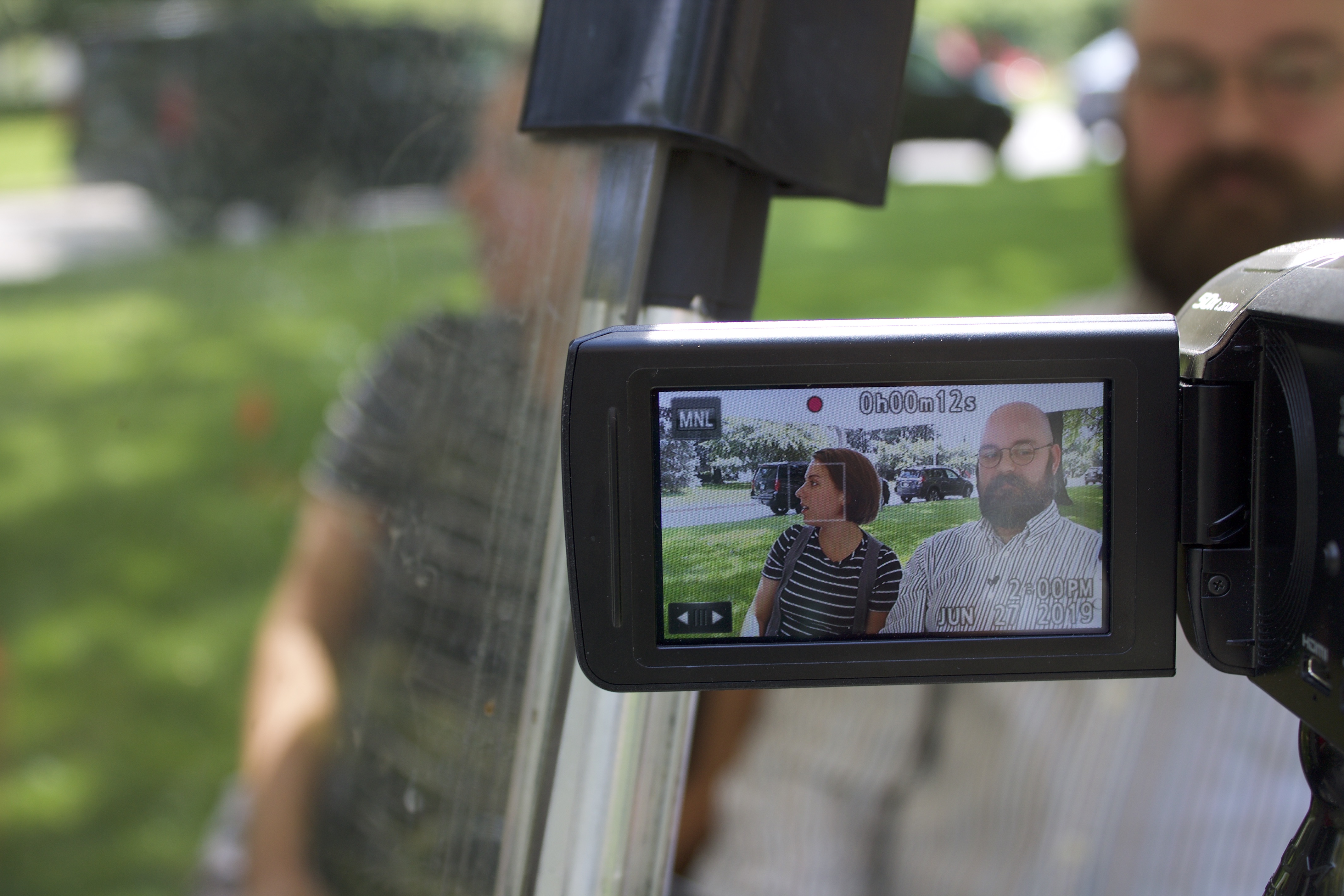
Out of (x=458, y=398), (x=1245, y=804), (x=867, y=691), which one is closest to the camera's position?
(x=458, y=398)

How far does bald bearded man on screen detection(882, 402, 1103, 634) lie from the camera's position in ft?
1.81

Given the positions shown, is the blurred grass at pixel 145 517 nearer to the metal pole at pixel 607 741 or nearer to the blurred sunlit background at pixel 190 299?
the blurred sunlit background at pixel 190 299

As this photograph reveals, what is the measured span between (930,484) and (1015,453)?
0.14ft

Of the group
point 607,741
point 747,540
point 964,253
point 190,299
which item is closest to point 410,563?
point 607,741

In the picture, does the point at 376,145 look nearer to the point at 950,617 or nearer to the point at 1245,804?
the point at 950,617

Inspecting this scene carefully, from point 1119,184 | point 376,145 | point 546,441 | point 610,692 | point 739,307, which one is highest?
point 1119,184

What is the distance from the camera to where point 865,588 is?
55cm

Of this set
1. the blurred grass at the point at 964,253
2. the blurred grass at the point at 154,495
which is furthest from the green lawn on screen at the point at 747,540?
the blurred grass at the point at 964,253

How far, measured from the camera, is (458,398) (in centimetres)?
105

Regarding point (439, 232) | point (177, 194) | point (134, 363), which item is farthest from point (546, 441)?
point (134, 363)

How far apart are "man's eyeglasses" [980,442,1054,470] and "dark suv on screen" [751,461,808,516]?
9cm

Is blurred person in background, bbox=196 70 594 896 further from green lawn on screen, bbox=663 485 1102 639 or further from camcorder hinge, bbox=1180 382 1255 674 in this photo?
camcorder hinge, bbox=1180 382 1255 674

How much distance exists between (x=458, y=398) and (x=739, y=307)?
43cm

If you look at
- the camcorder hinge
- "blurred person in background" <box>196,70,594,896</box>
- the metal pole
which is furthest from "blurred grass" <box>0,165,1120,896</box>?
the camcorder hinge
